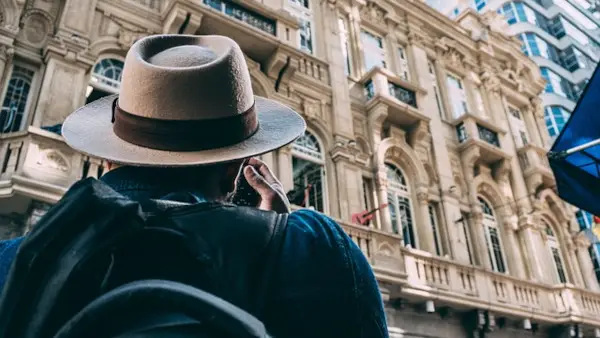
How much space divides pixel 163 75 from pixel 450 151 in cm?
1472

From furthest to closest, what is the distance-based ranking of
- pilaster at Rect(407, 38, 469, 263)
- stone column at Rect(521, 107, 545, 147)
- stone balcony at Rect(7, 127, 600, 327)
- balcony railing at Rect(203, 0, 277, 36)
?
stone column at Rect(521, 107, 545, 147)
pilaster at Rect(407, 38, 469, 263)
balcony railing at Rect(203, 0, 277, 36)
stone balcony at Rect(7, 127, 600, 327)

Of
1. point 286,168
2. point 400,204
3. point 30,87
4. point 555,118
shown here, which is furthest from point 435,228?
point 555,118

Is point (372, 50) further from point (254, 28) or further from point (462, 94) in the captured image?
point (254, 28)

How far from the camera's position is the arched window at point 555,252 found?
615 inches

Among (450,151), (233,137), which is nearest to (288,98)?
(450,151)

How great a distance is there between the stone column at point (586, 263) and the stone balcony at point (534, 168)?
2126 millimetres

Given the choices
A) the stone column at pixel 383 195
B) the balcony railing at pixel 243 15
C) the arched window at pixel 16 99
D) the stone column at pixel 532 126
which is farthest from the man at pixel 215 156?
the stone column at pixel 532 126

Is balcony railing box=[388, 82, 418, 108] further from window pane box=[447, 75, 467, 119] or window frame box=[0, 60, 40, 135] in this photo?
window frame box=[0, 60, 40, 135]

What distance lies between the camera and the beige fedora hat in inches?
49.7

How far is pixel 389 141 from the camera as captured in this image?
13359mm

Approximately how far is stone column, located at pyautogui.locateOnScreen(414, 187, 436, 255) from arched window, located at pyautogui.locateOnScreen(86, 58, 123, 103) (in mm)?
7857

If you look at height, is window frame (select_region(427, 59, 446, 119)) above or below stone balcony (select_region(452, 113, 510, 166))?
above

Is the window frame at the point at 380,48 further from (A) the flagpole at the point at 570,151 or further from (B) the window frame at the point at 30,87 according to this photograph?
(B) the window frame at the point at 30,87

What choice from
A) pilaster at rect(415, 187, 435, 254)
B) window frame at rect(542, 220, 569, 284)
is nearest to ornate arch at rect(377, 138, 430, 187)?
pilaster at rect(415, 187, 435, 254)
